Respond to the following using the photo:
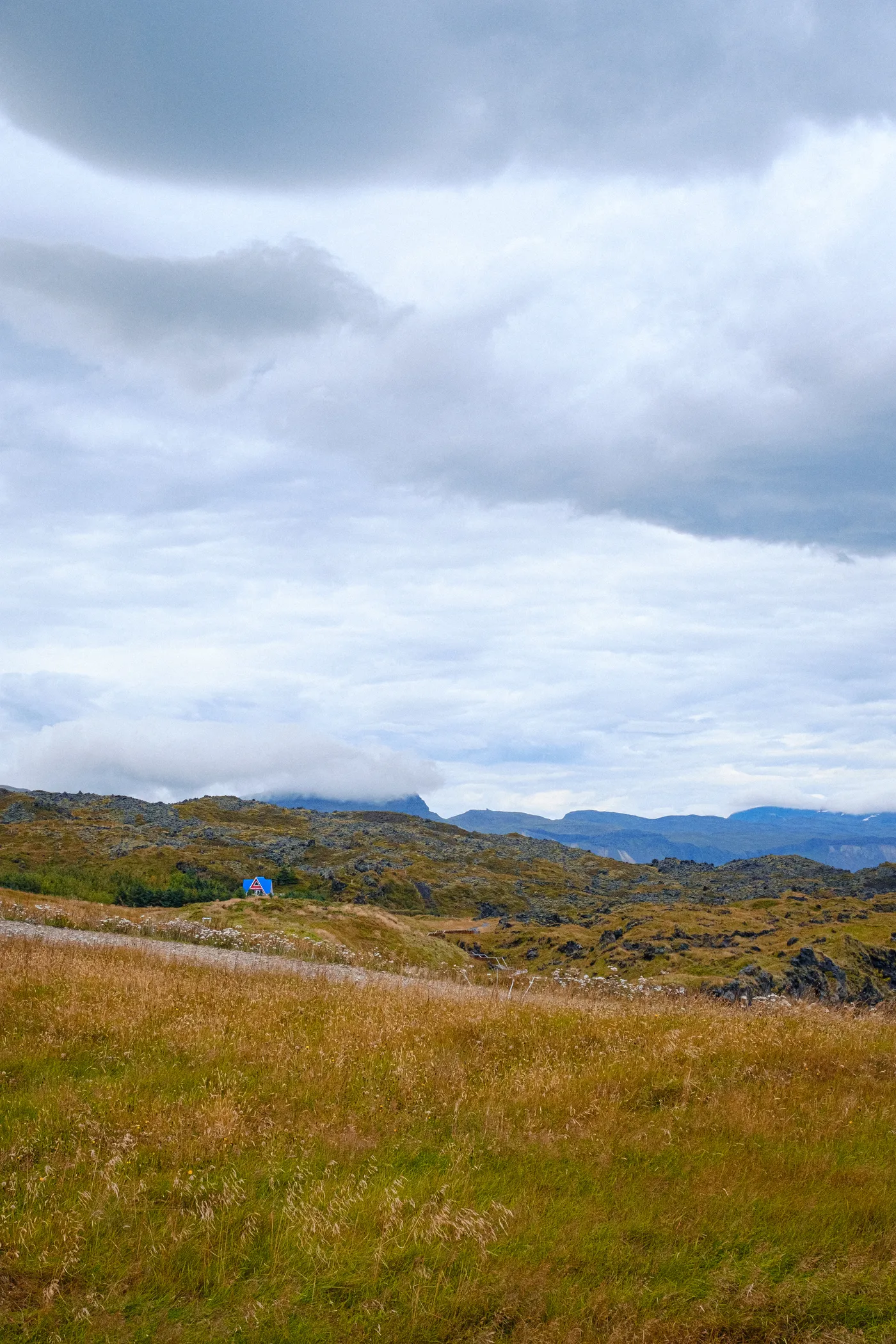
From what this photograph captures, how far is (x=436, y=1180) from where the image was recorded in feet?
24.0

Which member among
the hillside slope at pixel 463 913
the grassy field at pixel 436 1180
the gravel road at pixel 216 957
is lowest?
the hillside slope at pixel 463 913

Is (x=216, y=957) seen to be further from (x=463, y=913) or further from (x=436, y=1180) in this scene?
(x=463, y=913)

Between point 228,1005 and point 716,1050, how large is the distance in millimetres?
7547

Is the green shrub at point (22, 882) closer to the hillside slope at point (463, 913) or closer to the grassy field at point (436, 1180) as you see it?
the hillside slope at point (463, 913)

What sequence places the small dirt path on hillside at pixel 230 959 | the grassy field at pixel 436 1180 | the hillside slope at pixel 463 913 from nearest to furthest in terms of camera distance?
the grassy field at pixel 436 1180, the small dirt path on hillside at pixel 230 959, the hillside slope at pixel 463 913

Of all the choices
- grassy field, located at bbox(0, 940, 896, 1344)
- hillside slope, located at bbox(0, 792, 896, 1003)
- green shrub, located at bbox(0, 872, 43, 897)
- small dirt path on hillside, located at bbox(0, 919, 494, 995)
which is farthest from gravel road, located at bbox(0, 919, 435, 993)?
green shrub, located at bbox(0, 872, 43, 897)

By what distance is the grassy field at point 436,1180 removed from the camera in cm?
568

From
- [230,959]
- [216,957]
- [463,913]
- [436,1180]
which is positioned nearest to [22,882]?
[216,957]

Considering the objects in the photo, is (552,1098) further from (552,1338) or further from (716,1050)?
(552,1338)

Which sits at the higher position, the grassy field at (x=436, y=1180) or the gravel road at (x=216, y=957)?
the grassy field at (x=436, y=1180)

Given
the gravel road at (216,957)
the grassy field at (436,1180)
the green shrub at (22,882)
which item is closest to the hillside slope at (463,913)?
the green shrub at (22,882)

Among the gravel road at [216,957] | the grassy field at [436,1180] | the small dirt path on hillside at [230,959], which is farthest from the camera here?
the gravel road at [216,957]

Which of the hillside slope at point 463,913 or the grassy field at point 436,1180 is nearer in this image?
the grassy field at point 436,1180

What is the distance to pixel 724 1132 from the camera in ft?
28.6
